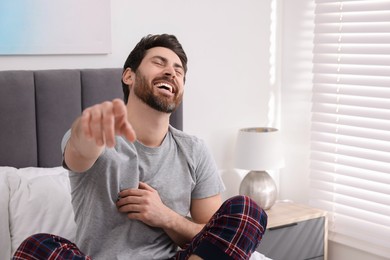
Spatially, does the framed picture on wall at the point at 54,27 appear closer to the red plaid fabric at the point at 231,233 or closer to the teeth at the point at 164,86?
the teeth at the point at 164,86

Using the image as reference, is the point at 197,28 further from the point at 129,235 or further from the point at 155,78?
the point at 129,235

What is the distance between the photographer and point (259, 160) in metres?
3.25

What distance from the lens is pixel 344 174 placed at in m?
3.32

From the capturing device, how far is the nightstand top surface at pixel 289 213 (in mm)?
3148

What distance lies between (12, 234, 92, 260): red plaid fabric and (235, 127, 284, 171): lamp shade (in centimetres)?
154

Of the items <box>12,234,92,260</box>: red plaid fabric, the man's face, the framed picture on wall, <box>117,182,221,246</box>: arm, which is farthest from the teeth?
the framed picture on wall

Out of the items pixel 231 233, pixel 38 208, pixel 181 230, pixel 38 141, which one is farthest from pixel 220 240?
pixel 38 141

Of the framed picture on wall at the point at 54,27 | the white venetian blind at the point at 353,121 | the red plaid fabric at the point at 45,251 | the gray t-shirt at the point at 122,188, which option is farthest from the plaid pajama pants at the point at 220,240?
the white venetian blind at the point at 353,121

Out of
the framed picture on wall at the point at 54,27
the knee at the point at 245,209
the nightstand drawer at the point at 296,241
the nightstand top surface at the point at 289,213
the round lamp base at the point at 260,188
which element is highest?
the framed picture on wall at the point at 54,27

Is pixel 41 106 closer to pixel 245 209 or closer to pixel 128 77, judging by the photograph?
pixel 128 77

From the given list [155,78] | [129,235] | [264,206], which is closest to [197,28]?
[264,206]

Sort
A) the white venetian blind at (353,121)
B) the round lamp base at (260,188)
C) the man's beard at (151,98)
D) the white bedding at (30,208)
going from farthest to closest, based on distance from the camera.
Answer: the round lamp base at (260,188) → the white venetian blind at (353,121) → the white bedding at (30,208) → the man's beard at (151,98)

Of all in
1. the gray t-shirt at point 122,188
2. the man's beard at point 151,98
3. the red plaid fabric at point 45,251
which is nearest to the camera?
the red plaid fabric at point 45,251

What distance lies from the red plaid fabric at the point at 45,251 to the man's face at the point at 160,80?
55 centimetres
